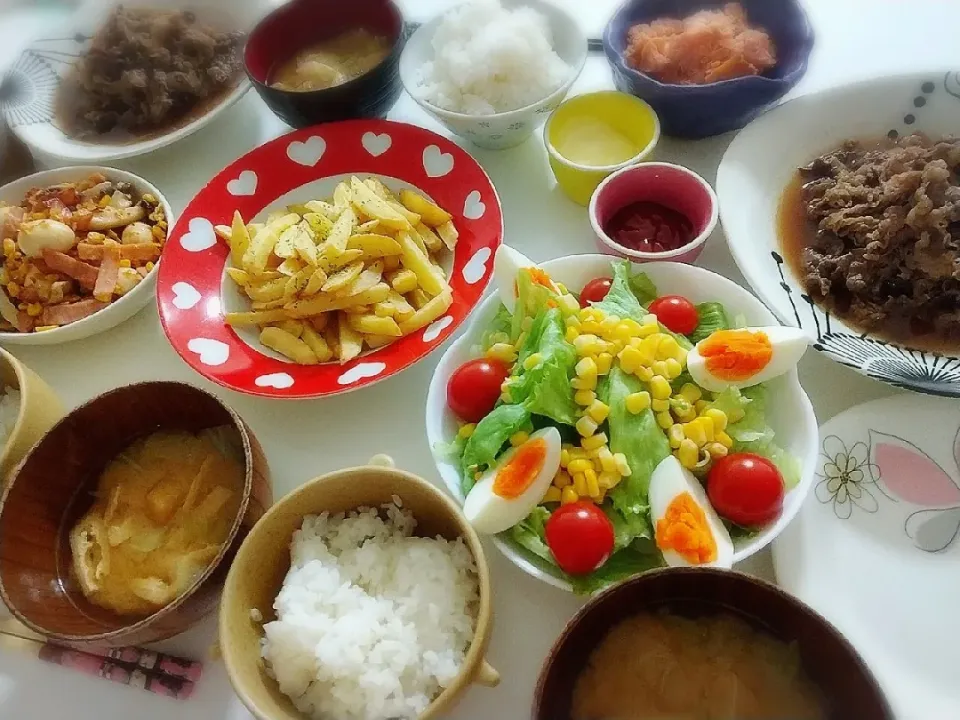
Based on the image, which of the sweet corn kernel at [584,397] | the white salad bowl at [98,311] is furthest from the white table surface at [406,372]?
the sweet corn kernel at [584,397]

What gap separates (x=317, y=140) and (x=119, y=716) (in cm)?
105

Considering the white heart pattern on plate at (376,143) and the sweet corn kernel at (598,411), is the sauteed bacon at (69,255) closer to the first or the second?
the white heart pattern on plate at (376,143)

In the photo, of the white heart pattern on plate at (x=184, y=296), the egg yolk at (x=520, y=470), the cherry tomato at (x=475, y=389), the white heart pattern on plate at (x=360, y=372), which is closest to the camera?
the egg yolk at (x=520, y=470)

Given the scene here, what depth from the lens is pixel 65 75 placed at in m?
1.71

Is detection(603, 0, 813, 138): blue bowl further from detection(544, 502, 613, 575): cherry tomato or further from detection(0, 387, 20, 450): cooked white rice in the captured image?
detection(0, 387, 20, 450): cooked white rice

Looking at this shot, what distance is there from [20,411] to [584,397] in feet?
2.72

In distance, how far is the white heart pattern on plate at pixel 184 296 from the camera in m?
1.33

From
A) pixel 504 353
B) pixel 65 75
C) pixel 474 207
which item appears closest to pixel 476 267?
pixel 474 207

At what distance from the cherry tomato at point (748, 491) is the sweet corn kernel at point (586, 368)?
21 cm

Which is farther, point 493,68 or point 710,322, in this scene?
point 493,68

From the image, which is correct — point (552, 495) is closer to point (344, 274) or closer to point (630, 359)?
point (630, 359)

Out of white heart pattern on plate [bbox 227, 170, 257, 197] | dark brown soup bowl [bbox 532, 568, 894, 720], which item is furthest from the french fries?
dark brown soup bowl [bbox 532, 568, 894, 720]

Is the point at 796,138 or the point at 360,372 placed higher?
the point at 796,138

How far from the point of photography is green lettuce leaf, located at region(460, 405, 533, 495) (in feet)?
3.37
